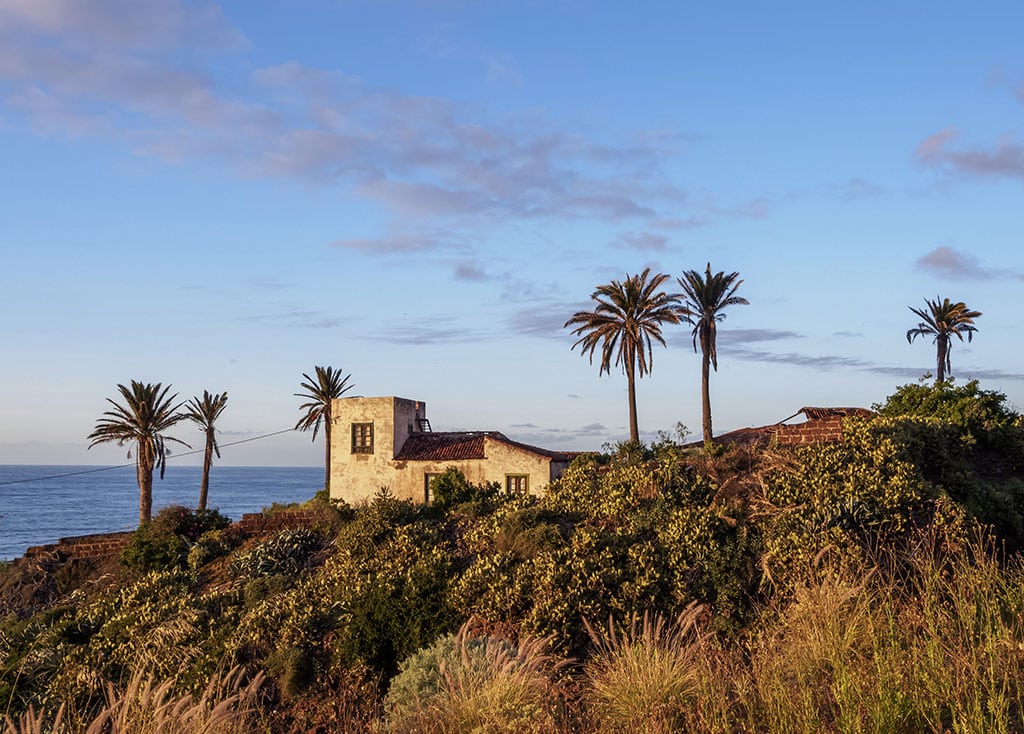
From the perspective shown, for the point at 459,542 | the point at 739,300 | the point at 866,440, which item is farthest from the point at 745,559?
the point at 739,300

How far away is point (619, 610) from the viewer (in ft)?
41.7

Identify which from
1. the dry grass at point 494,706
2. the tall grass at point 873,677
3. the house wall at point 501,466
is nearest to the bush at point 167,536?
the dry grass at point 494,706

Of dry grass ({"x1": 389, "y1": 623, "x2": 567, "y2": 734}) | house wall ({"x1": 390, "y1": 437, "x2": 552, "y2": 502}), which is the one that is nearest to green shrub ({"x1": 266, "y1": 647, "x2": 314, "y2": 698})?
dry grass ({"x1": 389, "y1": 623, "x2": 567, "y2": 734})

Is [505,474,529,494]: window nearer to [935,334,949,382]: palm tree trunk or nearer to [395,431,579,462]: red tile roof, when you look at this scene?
[395,431,579,462]: red tile roof

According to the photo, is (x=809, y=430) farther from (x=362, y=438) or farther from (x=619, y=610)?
(x=362, y=438)

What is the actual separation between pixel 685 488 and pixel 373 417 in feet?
115

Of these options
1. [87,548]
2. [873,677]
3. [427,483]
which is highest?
[873,677]

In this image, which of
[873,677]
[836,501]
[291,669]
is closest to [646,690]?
[873,677]

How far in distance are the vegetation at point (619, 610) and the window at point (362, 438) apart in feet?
93.0

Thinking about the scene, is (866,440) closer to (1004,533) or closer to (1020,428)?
(1004,533)

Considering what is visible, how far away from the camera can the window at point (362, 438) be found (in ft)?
160

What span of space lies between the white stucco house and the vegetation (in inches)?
1015

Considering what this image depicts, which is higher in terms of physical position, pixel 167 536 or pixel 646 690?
pixel 646 690

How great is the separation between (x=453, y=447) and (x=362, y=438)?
5430mm
